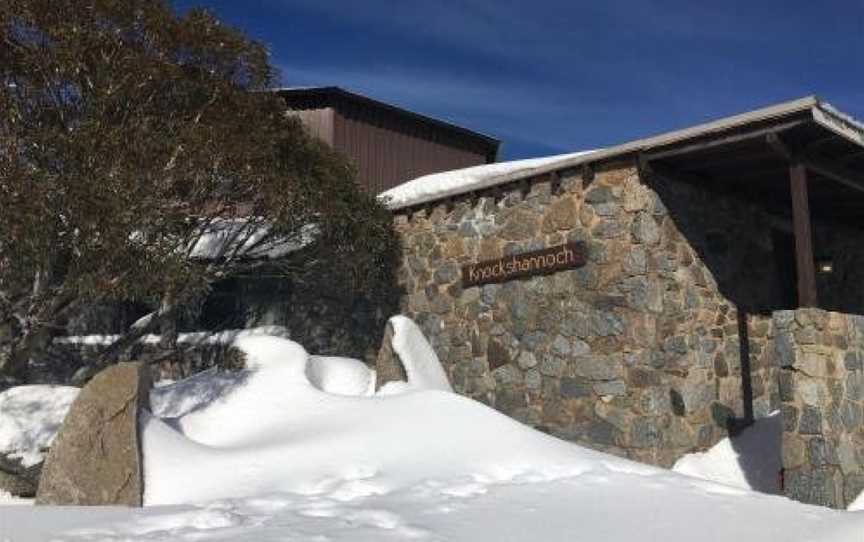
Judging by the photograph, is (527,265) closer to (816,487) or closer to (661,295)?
(661,295)

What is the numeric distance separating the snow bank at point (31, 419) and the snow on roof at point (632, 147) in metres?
5.49

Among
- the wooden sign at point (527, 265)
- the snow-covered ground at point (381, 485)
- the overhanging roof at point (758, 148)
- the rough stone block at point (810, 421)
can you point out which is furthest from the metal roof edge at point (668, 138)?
the snow-covered ground at point (381, 485)

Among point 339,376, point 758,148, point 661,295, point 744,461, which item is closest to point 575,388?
point 661,295

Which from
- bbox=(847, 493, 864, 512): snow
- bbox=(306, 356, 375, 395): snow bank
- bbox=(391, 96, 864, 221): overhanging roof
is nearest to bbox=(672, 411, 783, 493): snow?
bbox=(847, 493, 864, 512): snow

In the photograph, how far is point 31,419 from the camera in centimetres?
729

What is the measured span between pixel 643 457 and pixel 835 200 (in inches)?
208

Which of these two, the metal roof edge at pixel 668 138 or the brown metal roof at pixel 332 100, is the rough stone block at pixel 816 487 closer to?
the metal roof edge at pixel 668 138

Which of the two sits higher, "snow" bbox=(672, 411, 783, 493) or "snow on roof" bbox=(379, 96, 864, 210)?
"snow on roof" bbox=(379, 96, 864, 210)

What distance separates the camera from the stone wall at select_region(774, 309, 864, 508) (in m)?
7.15

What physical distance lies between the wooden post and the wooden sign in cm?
234

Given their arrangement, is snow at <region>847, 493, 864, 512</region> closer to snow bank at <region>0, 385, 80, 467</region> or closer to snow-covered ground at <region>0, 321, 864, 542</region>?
snow-covered ground at <region>0, 321, 864, 542</region>

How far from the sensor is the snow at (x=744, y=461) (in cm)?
880

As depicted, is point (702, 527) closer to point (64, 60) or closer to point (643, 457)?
point (643, 457)

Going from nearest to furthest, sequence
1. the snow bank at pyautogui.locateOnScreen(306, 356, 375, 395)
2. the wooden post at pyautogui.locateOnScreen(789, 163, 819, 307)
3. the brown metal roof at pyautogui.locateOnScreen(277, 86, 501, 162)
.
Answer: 1. the wooden post at pyautogui.locateOnScreen(789, 163, 819, 307)
2. the snow bank at pyautogui.locateOnScreen(306, 356, 375, 395)
3. the brown metal roof at pyautogui.locateOnScreen(277, 86, 501, 162)
